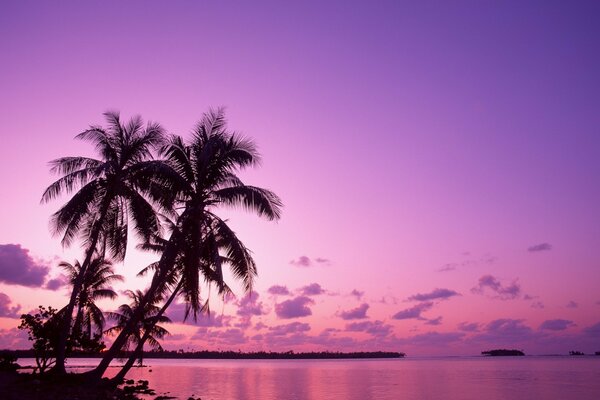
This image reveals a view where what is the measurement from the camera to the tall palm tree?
22641 mm

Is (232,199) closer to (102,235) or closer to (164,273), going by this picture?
(164,273)

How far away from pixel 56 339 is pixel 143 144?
38.5ft

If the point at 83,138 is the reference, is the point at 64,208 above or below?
below

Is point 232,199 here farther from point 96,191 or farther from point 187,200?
point 96,191

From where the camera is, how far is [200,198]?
23.3 m

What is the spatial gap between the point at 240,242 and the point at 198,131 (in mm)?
5789

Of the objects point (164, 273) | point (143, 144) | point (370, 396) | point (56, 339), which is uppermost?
point (143, 144)

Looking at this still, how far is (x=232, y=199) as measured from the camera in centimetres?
2378

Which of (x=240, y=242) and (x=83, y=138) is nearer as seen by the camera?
(x=240, y=242)

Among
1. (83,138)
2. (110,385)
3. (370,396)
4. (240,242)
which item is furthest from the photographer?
(370,396)

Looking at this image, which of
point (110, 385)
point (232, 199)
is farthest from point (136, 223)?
point (110, 385)

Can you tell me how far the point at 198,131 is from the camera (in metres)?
24.8

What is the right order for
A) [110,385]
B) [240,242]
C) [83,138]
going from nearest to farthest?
[240,242] → [83,138] → [110,385]

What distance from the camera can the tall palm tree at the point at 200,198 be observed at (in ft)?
74.3
